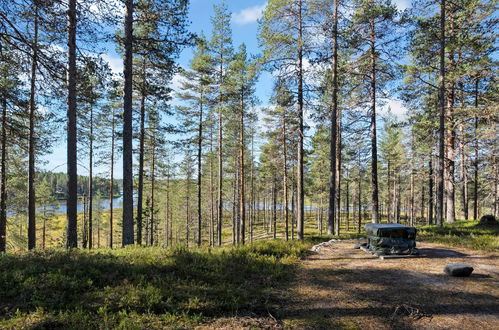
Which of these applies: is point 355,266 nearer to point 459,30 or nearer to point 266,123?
point 459,30

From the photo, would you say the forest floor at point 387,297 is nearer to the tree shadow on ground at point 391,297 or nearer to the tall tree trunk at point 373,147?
the tree shadow on ground at point 391,297

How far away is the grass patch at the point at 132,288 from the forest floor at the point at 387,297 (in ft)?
1.96

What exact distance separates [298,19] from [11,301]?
16.0 meters

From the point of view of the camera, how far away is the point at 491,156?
65.7 ft

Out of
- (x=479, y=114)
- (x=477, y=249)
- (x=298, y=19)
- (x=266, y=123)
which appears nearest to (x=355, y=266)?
(x=477, y=249)

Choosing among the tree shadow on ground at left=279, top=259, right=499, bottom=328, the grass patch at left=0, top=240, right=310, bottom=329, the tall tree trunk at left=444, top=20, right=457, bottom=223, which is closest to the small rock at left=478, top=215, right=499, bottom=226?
the tall tree trunk at left=444, top=20, right=457, bottom=223

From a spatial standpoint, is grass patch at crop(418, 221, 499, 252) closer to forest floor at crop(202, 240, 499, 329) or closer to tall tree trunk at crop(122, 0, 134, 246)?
forest floor at crop(202, 240, 499, 329)

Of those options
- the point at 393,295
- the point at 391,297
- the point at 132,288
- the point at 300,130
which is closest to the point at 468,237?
the point at 393,295

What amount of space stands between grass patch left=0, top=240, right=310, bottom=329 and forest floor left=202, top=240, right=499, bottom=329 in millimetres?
598

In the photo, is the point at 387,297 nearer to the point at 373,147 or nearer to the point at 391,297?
the point at 391,297

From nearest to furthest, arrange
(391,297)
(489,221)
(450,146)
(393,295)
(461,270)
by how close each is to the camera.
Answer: (391,297) < (393,295) < (461,270) < (489,221) < (450,146)

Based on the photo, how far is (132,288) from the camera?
18.4 ft

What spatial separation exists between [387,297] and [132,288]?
18.9ft

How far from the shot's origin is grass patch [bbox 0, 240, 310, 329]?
453 cm
